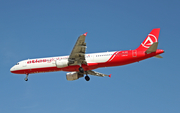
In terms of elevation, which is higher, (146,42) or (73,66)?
(146,42)

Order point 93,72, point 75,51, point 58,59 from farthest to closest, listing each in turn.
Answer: point 93,72 → point 58,59 → point 75,51

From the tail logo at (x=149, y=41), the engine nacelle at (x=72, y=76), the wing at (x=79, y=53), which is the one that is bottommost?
the engine nacelle at (x=72, y=76)

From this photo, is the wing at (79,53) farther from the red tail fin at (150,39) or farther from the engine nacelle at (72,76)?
the red tail fin at (150,39)

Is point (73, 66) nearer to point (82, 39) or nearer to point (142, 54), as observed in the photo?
point (82, 39)

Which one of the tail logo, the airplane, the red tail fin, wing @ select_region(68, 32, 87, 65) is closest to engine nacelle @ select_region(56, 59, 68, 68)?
the airplane

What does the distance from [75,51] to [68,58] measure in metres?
2.08

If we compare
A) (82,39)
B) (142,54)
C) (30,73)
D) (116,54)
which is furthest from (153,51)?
→ (30,73)

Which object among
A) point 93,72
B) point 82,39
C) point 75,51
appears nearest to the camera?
point 82,39

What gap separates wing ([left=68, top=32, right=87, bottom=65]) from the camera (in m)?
38.0

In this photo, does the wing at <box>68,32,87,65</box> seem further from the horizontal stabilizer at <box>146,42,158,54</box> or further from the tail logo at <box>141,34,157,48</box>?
the tail logo at <box>141,34,157,48</box>

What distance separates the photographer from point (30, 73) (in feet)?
146

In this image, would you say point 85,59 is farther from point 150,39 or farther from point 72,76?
point 150,39

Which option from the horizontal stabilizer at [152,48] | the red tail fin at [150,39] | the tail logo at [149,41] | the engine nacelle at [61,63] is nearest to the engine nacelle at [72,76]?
the engine nacelle at [61,63]

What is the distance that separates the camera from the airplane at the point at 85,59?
130ft
